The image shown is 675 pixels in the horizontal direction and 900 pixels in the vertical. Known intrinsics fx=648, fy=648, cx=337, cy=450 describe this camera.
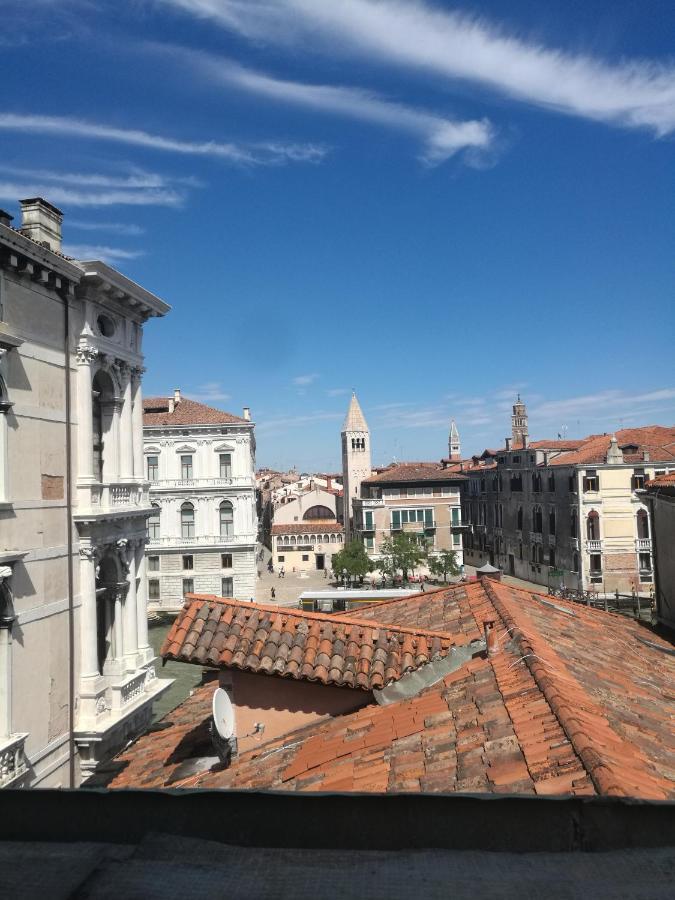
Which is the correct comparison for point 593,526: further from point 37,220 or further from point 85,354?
point 37,220

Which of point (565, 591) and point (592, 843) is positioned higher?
point (592, 843)

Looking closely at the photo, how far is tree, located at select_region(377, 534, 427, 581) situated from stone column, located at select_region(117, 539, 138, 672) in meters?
30.6

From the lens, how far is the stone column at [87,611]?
43.8 feet

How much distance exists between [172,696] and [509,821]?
77.1ft

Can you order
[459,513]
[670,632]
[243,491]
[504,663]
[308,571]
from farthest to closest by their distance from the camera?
[308,571]
[459,513]
[243,491]
[670,632]
[504,663]

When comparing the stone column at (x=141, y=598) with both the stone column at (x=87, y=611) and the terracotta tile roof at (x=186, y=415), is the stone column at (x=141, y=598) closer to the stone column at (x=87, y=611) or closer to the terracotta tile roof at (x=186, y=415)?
the stone column at (x=87, y=611)

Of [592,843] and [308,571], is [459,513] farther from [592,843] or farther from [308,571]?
[592,843]

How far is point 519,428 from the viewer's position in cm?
5834

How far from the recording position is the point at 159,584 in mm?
36594

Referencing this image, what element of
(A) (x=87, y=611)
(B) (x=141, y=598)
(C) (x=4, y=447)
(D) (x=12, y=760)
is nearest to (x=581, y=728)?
(C) (x=4, y=447)

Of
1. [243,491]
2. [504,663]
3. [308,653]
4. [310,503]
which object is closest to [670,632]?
[504,663]

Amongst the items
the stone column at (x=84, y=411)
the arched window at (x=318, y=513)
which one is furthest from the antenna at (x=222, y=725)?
the arched window at (x=318, y=513)

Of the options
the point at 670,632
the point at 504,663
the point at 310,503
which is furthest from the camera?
the point at 310,503

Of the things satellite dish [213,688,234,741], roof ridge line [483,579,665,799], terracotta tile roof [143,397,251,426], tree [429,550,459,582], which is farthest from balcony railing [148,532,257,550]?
roof ridge line [483,579,665,799]
